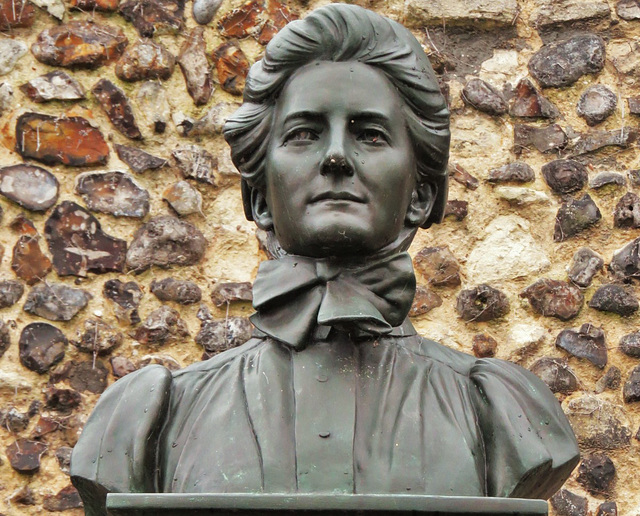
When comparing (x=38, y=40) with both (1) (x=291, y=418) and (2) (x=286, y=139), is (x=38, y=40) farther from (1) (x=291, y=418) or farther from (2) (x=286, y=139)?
(1) (x=291, y=418)

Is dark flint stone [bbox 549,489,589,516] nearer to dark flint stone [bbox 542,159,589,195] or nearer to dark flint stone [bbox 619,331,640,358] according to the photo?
dark flint stone [bbox 619,331,640,358]

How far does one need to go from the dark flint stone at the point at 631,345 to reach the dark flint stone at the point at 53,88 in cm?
189

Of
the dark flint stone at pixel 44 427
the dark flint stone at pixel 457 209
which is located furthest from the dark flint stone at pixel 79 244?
the dark flint stone at pixel 457 209

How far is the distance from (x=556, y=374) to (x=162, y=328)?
4.02 feet

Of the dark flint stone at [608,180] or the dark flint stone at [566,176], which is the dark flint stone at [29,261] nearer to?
the dark flint stone at [566,176]

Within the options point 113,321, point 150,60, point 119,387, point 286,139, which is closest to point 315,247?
point 286,139

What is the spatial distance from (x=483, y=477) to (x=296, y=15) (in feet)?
8.33

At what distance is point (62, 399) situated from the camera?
4473 millimetres

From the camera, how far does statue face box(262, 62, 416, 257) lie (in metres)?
2.89

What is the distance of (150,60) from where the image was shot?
16.0ft

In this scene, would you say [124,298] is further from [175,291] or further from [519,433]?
[519,433]

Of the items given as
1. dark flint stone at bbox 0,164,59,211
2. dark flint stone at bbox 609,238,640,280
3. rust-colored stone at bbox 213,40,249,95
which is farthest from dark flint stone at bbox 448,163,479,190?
dark flint stone at bbox 0,164,59,211

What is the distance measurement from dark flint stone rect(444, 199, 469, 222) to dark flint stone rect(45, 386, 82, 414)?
1.32 meters

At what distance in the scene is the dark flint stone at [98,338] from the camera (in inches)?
179
